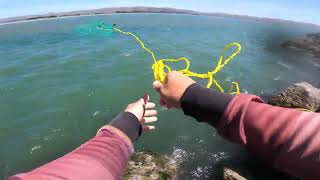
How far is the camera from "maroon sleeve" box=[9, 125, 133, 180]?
1516mm

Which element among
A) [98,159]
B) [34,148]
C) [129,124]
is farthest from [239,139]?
[34,148]

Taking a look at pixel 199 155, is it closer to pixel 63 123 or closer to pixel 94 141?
pixel 63 123

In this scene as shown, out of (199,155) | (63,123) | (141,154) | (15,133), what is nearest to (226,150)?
(199,155)

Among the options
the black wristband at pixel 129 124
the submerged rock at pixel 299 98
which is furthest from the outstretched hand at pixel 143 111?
the submerged rock at pixel 299 98

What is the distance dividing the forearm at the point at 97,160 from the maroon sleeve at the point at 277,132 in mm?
565

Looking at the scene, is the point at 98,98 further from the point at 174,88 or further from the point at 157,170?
the point at 174,88

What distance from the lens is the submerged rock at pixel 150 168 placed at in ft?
25.1

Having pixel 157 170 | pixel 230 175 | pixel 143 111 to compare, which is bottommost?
pixel 157 170

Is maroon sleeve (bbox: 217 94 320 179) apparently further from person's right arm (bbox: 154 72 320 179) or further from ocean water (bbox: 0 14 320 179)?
ocean water (bbox: 0 14 320 179)

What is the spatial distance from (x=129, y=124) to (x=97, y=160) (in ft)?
1.76

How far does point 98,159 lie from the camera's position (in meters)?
1.66

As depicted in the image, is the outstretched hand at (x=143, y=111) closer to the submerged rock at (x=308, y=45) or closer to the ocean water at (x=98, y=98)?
the ocean water at (x=98, y=98)

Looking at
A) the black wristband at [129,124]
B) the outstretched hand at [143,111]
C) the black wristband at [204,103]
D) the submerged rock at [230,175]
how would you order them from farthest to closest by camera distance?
the submerged rock at [230,175] → the outstretched hand at [143,111] → the black wristband at [129,124] → the black wristband at [204,103]

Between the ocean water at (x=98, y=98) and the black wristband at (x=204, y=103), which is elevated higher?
the black wristband at (x=204, y=103)
